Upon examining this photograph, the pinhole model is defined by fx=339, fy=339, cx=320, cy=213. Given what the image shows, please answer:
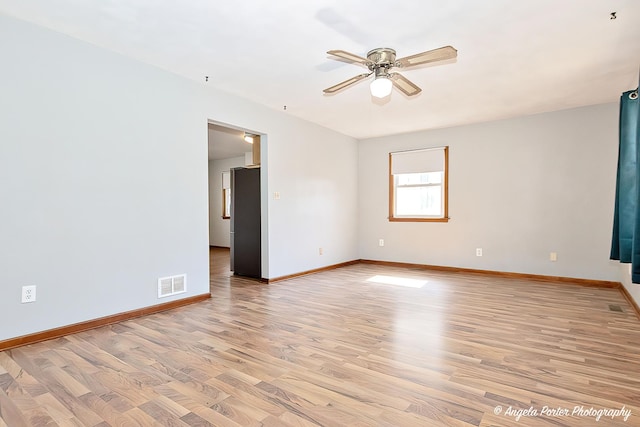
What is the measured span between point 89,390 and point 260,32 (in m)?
2.79

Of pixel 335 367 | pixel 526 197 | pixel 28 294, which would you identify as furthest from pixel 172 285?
pixel 526 197

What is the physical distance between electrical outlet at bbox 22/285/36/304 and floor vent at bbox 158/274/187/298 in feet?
3.40

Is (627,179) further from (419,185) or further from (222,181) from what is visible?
(222,181)

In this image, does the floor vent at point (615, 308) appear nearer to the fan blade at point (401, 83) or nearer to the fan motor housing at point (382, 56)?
the fan blade at point (401, 83)

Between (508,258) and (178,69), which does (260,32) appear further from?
(508,258)

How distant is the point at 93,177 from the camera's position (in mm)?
3033

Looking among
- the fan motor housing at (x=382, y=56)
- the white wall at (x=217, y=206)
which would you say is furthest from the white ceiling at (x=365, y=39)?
the white wall at (x=217, y=206)

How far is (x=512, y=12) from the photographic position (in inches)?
99.2

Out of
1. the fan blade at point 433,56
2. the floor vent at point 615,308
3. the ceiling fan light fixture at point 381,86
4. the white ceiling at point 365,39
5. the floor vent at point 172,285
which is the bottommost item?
the floor vent at point 615,308

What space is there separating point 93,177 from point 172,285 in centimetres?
133

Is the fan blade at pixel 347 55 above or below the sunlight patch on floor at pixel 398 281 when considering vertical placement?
above

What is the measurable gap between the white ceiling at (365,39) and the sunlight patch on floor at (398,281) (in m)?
2.53

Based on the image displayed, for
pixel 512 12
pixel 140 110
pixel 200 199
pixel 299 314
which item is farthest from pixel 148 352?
pixel 512 12

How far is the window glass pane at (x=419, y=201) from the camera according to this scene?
6.15m
